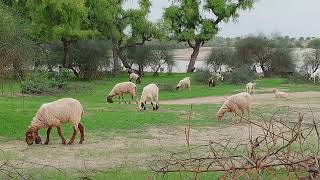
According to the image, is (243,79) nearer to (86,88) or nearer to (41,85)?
(86,88)

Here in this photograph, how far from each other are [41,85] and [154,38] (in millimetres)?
20239

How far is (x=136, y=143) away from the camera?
15742mm

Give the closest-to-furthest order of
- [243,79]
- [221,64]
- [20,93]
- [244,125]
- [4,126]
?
[4,126]
[244,125]
[20,93]
[243,79]
[221,64]

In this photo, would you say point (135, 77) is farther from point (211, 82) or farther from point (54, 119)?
point (54, 119)

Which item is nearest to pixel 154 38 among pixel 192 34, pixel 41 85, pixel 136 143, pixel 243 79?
pixel 192 34

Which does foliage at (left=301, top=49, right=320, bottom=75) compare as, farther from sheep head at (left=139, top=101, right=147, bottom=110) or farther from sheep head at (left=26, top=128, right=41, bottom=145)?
sheep head at (left=26, top=128, right=41, bottom=145)

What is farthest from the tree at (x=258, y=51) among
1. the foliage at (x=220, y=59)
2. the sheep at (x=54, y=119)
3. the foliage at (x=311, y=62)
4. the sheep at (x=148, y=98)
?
the sheep at (x=54, y=119)

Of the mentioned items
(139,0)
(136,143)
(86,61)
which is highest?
(139,0)

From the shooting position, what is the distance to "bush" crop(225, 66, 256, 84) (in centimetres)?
4284

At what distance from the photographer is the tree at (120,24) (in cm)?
4847

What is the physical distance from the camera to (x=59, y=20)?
44.5m

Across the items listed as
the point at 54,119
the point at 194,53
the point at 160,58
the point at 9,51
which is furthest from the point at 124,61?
the point at 54,119

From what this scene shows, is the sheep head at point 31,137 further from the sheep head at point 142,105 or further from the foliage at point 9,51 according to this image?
the sheep head at point 142,105

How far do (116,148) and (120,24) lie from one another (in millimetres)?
37026
